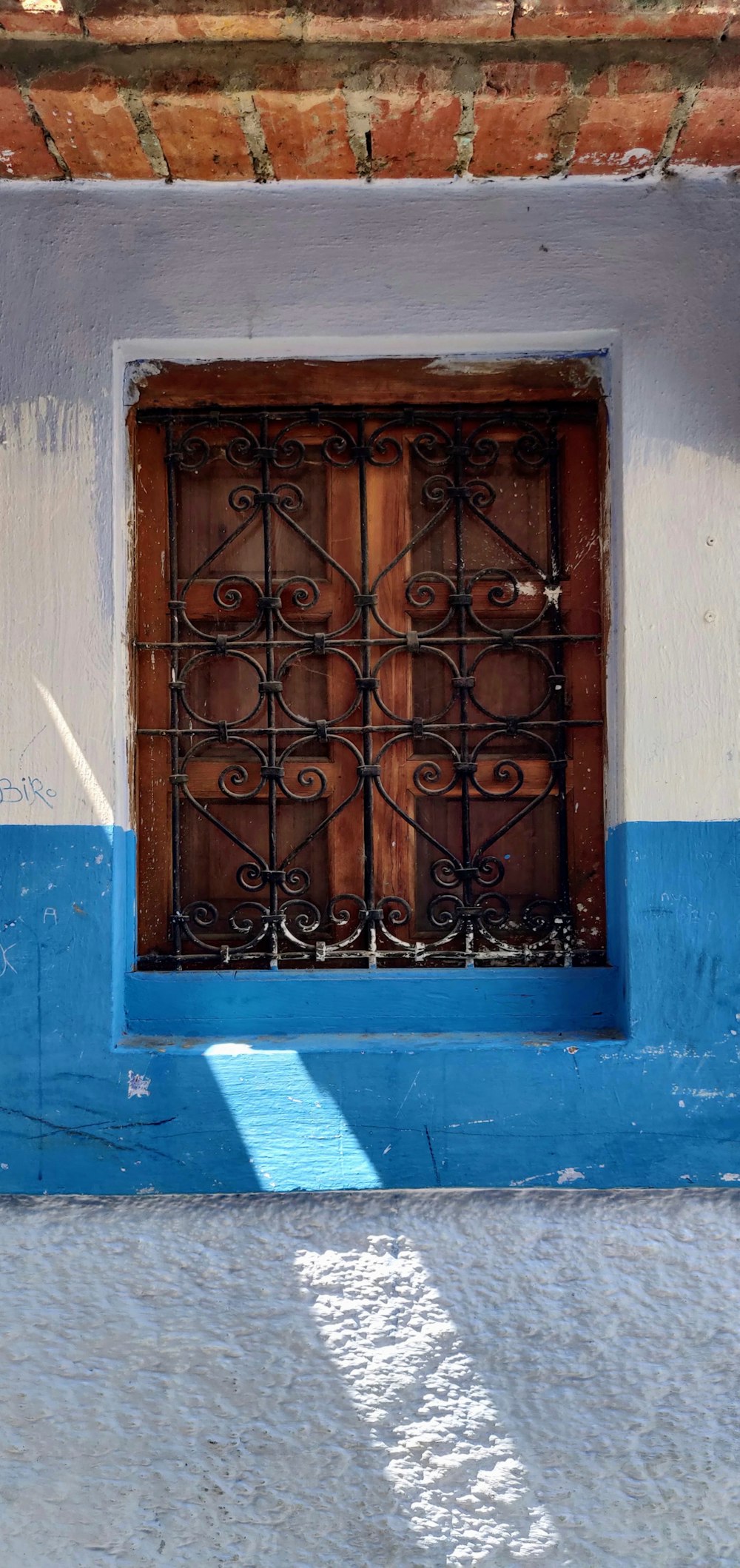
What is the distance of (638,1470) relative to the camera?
2.23m

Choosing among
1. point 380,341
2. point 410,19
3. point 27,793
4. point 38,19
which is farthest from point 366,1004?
point 38,19

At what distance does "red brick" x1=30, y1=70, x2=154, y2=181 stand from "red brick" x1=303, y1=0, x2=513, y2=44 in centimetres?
45

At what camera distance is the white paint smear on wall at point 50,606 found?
2.46m

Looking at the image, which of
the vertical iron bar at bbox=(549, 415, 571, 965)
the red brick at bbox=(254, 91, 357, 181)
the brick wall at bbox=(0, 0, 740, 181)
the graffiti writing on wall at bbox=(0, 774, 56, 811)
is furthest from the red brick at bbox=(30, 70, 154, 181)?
the graffiti writing on wall at bbox=(0, 774, 56, 811)

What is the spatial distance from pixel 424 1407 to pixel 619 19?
2.96m

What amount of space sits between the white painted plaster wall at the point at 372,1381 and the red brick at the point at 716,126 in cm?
243

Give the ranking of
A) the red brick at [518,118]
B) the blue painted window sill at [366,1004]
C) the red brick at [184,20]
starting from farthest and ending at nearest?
the blue painted window sill at [366,1004], the red brick at [518,118], the red brick at [184,20]

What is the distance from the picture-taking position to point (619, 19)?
212 cm

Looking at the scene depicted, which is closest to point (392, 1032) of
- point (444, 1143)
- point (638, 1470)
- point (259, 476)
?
point (444, 1143)

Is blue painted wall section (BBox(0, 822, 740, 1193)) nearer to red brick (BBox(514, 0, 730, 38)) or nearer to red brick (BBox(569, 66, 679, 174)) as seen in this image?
red brick (BBox(569, 66, 679, 174))

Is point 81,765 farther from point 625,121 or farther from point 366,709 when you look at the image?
point 625,121

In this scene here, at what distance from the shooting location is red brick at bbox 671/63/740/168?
221cm

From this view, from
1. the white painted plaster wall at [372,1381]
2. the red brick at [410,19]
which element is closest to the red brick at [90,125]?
the red brick at [410,19]

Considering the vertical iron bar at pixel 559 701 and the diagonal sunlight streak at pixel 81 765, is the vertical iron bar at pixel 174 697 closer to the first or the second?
the diagonal sunlight streak at pixel 81 765
